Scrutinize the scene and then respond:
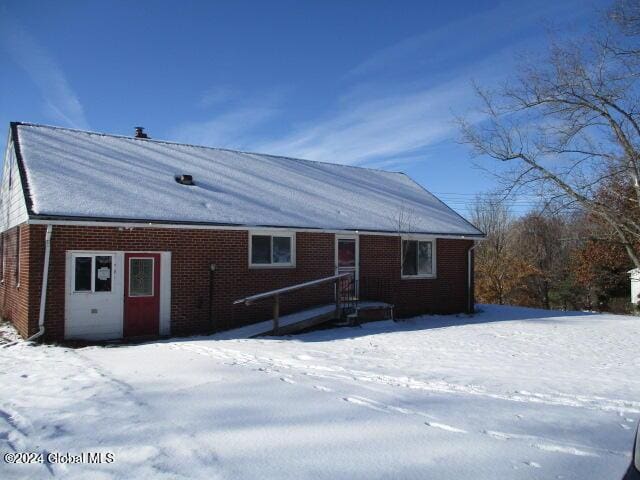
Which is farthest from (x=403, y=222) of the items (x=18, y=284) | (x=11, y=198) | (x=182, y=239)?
(x=11, y=198)

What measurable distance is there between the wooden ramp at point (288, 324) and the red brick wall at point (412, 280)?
218 cm

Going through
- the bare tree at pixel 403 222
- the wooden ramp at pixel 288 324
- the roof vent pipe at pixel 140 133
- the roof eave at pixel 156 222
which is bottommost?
the wooden ramp at pixel 288 324

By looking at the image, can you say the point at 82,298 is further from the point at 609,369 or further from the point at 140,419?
the point at 609,369

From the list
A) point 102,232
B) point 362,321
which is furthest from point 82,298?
point 362,321

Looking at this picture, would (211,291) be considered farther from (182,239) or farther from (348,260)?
(348,260)

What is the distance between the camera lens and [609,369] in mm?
8695

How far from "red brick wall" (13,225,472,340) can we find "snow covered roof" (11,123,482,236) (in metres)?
0.46

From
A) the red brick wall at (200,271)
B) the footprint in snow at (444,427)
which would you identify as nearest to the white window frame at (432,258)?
the red brick wall at (200,271)

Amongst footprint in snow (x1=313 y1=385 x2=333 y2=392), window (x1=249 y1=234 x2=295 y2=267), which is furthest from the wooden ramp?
footprint in snow (x1=313 y1=385 x2=333 y2=392)

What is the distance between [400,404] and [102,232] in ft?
26.6

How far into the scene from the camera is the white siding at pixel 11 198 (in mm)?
11653

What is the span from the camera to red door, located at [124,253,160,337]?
11641mm

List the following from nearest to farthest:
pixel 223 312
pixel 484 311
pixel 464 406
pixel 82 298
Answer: pixel 464 406
pixel 82 298
pixel 223 312
pixel 484 311

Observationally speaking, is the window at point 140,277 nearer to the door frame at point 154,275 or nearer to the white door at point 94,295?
the door frame at point 154,275
